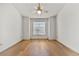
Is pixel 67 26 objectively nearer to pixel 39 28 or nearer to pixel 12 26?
pixel 39 28

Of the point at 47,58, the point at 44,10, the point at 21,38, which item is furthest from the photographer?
the point at 21,38

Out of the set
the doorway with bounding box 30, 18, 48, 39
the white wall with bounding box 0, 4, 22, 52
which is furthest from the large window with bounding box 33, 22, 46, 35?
the white wall with bounding box 0, 4, 22, 52

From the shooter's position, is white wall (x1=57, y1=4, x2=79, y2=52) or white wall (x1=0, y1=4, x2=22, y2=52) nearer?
white wall (x1=0, y1=4, x2=22, y2=52)

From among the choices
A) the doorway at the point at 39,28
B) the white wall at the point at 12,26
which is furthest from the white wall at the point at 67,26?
the white wall at the point at 12,26

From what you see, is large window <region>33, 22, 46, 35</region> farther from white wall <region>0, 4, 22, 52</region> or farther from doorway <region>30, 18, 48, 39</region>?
white wall <region>0, 4, 22, 52</region>

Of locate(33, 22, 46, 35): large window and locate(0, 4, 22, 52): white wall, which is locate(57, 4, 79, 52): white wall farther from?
locate(0, 4, 22, 52): white wall

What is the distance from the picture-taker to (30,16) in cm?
Answer: 237

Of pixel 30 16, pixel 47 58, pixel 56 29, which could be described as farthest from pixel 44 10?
pixel 47 58

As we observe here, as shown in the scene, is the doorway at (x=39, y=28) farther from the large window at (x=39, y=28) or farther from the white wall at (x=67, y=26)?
the white wall at (x=67, y=26)

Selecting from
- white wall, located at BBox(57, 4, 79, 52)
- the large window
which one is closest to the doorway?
the large window

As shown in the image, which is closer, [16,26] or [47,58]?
[47,58]

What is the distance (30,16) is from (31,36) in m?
0.42

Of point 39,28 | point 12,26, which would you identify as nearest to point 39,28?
point 39,28

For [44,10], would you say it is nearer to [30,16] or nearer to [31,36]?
[30,16]
